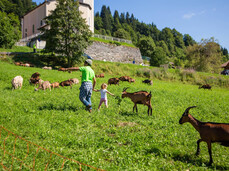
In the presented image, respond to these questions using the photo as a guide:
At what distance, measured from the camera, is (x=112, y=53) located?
52.1m

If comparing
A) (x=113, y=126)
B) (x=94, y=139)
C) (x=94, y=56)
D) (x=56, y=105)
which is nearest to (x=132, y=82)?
(x=56, y=105)

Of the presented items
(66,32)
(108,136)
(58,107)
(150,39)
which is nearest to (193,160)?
(108,136)

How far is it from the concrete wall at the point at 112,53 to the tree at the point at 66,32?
15.7 meters

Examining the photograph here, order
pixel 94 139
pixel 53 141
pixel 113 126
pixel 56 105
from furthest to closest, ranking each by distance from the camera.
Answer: pixel 56 105 < pixel 113 126 < pixel 94 139 < pixel 53 141

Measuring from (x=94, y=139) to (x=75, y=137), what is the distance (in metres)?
0.67

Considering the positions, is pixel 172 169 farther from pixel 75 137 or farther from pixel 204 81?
pixel 204 81

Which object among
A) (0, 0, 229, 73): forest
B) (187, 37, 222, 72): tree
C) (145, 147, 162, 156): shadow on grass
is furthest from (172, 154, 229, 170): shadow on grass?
(187, 37, 222, 72): tree

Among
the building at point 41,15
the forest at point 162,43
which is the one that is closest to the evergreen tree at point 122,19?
the forest at point 162,43

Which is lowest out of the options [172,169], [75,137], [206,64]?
[172,169]

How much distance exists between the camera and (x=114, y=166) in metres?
4.82

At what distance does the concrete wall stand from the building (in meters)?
9.54

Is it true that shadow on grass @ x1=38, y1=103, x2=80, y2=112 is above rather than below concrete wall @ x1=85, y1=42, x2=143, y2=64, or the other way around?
below

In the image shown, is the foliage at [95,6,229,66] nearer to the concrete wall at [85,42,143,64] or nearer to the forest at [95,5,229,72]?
the forest at [95,5,229,72]

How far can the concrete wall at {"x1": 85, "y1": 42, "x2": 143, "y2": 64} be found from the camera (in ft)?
159
